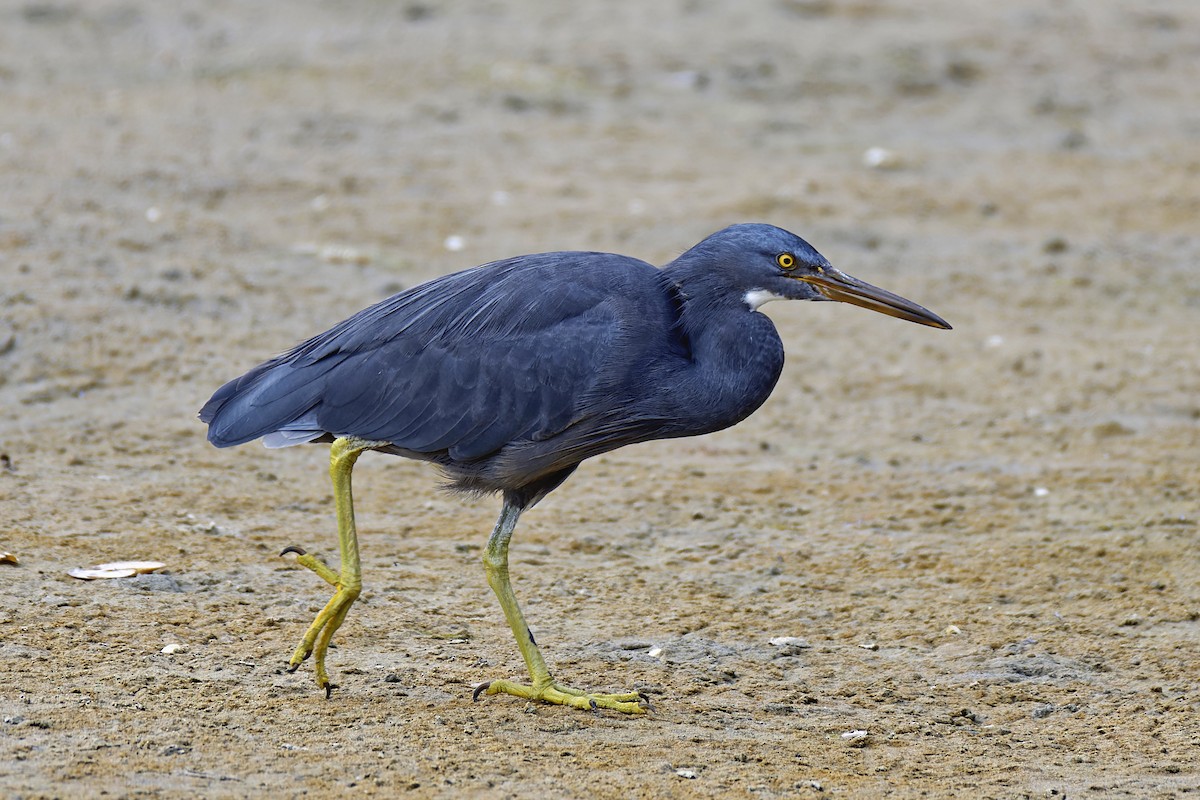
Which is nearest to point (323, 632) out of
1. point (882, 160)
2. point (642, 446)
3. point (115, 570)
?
point (115, 570)

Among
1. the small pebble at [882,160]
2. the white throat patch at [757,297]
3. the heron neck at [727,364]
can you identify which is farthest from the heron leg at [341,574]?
the small pebble at [882,160]

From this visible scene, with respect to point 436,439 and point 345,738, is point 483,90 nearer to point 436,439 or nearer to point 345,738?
point 436,439

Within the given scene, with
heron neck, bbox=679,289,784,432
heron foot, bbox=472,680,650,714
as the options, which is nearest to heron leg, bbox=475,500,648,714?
heron foot, bbox=472,680,650,714

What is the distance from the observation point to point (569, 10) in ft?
50.0

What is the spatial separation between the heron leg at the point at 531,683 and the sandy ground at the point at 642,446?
0.23ft

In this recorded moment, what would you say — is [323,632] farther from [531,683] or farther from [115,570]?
[115,570]

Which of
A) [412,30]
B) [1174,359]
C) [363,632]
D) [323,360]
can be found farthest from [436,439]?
[412,30]

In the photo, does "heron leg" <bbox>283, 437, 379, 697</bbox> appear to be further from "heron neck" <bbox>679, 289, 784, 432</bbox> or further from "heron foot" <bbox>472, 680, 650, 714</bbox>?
"heron neck" <bbox>679, 289, 784, 432</bbox>

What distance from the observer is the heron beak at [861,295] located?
530 centimetres

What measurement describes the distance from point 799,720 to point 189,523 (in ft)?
9.55

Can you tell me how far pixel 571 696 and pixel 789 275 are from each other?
5.47 ft

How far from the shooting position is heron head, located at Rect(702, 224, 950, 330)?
523 centimetres

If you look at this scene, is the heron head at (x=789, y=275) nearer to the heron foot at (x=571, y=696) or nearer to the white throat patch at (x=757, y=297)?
the white throat patch at (x=757, y=297)

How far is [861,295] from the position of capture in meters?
5.35
